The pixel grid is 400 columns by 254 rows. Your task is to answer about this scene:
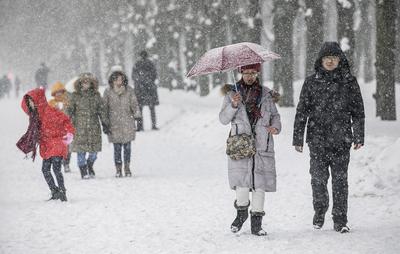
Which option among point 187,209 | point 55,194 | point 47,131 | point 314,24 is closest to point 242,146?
point 187,209

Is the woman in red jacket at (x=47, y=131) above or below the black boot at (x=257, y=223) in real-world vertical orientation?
above

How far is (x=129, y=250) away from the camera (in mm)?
5777

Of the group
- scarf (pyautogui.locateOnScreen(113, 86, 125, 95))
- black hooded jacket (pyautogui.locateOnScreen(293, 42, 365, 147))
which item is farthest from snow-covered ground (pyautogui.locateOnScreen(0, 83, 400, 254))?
scarf (pyautogui.locateOnScreen(113, 86, 125, 95))

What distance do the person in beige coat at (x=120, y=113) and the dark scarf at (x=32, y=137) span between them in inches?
97.9

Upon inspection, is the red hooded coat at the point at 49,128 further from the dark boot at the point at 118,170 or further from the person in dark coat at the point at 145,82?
the person in dark coat at the point at 145,82

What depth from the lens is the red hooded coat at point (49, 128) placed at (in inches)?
325

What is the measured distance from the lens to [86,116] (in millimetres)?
10641

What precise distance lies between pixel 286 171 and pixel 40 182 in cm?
440

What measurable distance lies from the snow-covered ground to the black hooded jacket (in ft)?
3.30

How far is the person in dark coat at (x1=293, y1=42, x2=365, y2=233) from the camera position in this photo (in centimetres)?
607

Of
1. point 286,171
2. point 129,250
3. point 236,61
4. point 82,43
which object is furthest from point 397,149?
point 82,43

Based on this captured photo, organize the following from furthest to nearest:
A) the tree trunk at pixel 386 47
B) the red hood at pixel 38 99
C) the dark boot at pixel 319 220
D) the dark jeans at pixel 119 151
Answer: the tree trunk at pixel 386 47, the dark jeans at pixel 119 151, the red hood at pixel 38 99, the dark boot at pixel 319 220

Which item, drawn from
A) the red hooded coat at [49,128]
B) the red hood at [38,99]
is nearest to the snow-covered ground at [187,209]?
the red hooded coat at [49,128]

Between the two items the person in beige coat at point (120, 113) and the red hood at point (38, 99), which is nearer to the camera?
the red hood at point (38, 99)
